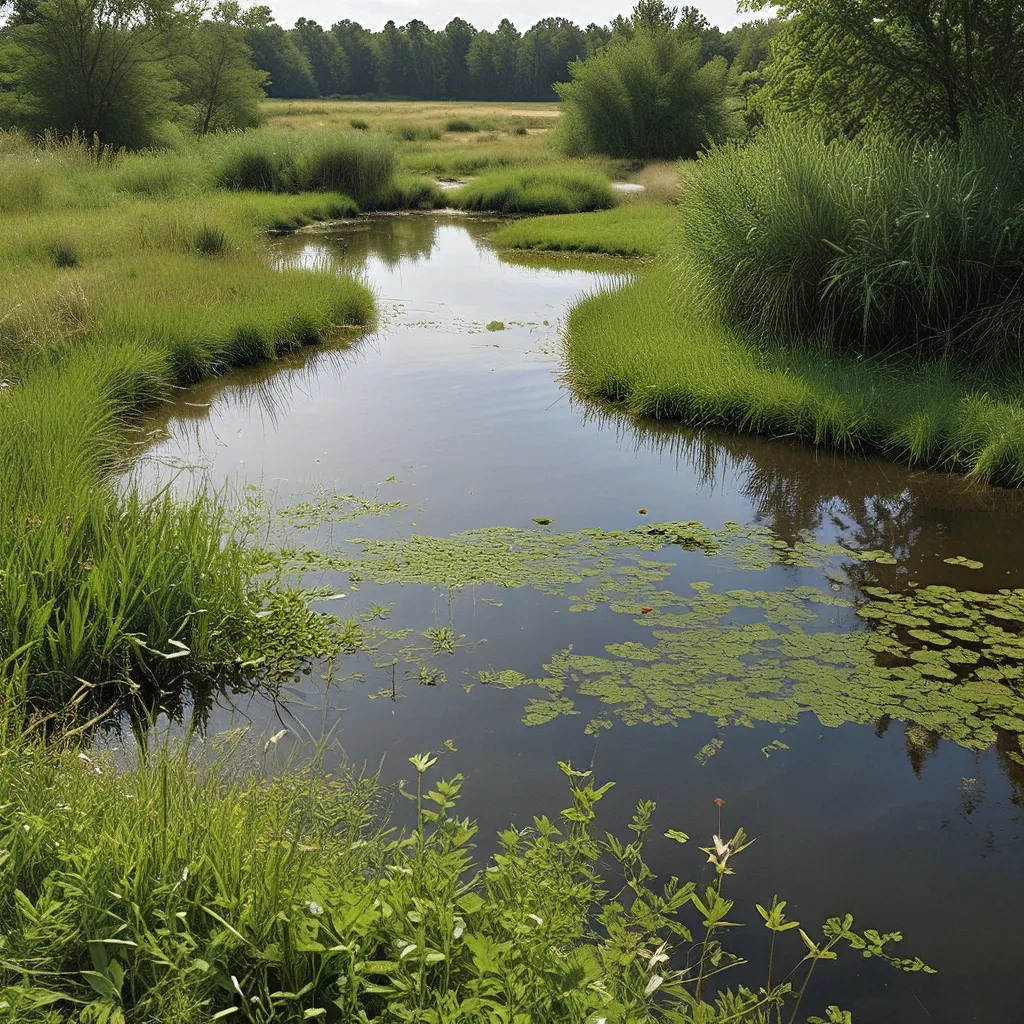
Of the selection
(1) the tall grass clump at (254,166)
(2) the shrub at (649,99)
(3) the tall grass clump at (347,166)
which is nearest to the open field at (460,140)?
(2) the shrub at (649,99)

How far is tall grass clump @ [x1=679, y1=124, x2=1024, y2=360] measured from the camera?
7.61 m

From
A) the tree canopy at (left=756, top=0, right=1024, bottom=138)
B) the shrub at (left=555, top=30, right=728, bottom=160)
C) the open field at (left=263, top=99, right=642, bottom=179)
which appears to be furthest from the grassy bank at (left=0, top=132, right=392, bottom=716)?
the shrub at (left=555, top=30, right=728, bottom=160)

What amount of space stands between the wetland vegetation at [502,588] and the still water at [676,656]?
3 cm

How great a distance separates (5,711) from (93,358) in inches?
200

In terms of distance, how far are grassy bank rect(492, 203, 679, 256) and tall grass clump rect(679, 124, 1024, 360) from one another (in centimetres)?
640

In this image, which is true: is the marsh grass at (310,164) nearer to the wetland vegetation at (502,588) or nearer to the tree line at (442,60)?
the wetland vegetation at (502,588)

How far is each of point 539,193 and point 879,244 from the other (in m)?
14.9

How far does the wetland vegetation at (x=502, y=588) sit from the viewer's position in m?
2.11

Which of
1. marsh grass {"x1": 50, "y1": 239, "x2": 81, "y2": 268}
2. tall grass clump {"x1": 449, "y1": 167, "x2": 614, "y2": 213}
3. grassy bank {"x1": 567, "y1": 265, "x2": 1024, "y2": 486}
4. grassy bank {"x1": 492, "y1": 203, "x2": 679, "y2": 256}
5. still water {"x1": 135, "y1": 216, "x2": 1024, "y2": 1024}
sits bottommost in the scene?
still water {"x1": 135, "y1": 216, "x2": 1024, "y2": 1024}

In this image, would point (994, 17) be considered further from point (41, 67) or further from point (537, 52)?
point (537, 52)

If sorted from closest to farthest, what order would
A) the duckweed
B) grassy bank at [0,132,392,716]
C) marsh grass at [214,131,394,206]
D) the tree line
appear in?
grassy bank at [0,132,392,716] → the duckweed → marsh grass at [214,131,394,206] → the tree line

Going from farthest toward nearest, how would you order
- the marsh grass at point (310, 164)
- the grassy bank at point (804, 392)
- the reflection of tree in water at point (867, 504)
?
the marsh grass at point (310, 164) < the grassy bank at point (804, 392) < the reflection of tree in water at point (867, 504)

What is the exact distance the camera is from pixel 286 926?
2.06 m

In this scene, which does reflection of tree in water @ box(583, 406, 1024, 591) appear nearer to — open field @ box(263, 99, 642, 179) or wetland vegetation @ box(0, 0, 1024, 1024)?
wetland vegetation @ box(0, 0, 1024, 1024)
